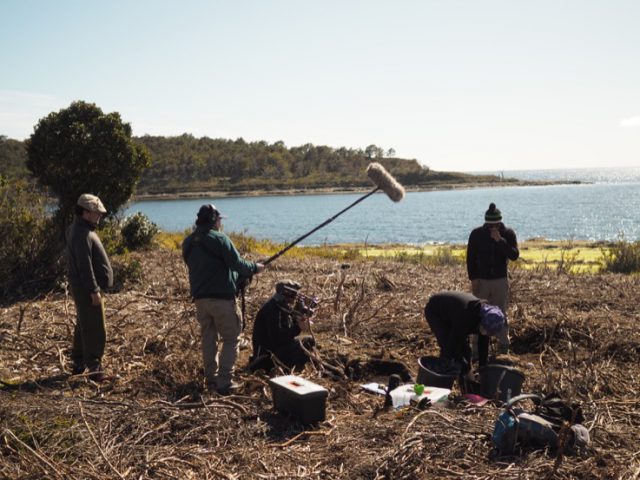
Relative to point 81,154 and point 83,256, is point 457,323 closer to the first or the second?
point 83,256

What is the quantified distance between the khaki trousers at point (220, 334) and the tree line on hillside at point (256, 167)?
8900cm

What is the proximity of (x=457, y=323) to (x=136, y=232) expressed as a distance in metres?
10.1

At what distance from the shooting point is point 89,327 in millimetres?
6340

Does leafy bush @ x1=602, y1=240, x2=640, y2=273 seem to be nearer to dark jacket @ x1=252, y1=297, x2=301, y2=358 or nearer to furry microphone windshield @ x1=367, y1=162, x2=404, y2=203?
furry microphone windshield @ x1=367, y1=162, x2=404, y2=203

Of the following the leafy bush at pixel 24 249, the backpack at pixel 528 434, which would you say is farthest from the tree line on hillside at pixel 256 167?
the backpack at pixel 528 434

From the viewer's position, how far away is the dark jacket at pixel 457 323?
6051 mm

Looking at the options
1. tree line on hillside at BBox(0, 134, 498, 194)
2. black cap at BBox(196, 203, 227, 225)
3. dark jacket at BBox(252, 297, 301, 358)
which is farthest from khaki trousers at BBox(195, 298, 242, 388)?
tree line on hillside at BBox(0, 134, 498, 194)

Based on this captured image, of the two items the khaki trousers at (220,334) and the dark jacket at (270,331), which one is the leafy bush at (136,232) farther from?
the khaki trousers at (220,334)

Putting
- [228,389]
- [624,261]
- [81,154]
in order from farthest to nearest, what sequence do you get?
[624,261]
[81,154]
[228,389]

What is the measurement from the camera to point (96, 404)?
Answer: 5289 mm

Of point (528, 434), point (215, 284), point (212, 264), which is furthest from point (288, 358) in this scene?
point (528, 434)

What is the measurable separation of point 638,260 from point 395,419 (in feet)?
38.3

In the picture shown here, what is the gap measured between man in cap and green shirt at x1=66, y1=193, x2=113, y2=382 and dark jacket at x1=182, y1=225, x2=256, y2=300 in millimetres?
981

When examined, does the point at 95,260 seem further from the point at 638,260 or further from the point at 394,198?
the point at 638,260
